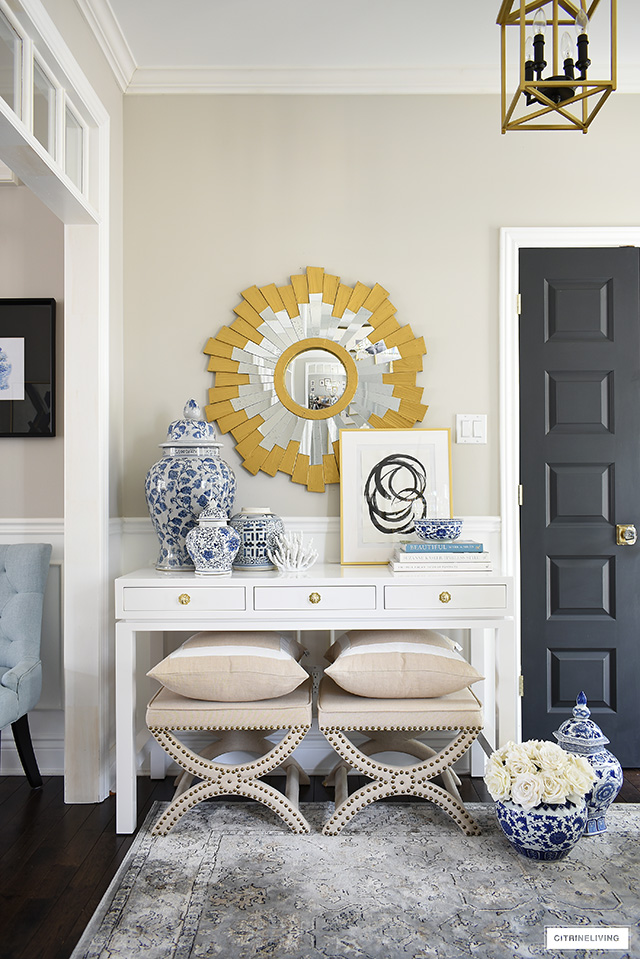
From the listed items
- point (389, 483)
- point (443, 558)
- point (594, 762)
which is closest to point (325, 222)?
point (389, 483)

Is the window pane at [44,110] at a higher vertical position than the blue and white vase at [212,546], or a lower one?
higher

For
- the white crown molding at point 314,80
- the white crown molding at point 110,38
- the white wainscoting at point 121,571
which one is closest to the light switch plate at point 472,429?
the white wainscoting at point 121,571

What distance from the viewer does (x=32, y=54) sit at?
6.49 feet

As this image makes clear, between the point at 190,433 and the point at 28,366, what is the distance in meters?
0.80

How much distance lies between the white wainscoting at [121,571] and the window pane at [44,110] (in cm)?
136

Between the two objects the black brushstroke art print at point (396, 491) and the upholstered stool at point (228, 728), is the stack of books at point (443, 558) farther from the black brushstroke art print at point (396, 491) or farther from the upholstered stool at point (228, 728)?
the upholstered stool at point (228, 728)

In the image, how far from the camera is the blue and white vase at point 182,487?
2.44m

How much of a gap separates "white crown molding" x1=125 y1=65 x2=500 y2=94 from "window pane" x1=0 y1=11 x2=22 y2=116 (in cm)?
92

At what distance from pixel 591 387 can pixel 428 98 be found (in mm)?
1344

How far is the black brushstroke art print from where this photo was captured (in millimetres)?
2678

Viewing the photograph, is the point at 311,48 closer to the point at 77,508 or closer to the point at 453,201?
the point at 453,201

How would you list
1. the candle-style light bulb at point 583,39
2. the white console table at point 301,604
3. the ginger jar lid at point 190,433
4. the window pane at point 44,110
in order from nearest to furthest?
the candle-style light bulb at point 583,39 < the window pane at point 44,110 < the white console table at point 301,604 < the ginger jar lid at point 190,433

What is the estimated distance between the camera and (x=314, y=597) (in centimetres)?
225

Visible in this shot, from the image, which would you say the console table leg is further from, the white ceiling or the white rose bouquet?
the white ceiling
